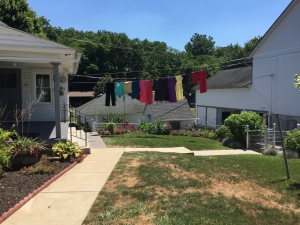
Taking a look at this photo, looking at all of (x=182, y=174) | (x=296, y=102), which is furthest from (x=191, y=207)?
(x=296, y=102)

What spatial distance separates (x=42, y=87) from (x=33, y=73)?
660mm

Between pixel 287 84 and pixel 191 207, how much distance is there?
17435mm

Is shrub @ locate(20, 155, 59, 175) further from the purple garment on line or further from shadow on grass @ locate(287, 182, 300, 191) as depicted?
the purple garment on line

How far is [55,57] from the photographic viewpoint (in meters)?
9.72

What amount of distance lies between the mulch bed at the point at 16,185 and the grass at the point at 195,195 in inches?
55.1

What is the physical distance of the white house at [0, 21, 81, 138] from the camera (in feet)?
31.2

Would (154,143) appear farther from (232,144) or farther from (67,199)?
(67,199)

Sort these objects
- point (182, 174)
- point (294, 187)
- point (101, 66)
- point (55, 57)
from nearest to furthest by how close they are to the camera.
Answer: point (294, 187) → point (182, 174) → point (55, 57) → point (101, 66)

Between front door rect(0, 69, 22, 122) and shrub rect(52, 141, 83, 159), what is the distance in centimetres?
411

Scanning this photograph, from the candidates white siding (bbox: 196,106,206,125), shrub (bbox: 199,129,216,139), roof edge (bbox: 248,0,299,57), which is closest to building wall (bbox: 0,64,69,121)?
shrub (bbox: 199,129,216,139)

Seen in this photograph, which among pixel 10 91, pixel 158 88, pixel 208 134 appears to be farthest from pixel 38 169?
pixel 208 134

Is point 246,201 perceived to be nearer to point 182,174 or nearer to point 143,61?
point 182,174

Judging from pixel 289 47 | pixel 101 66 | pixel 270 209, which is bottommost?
pixel 270 209

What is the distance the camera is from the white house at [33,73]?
9.50 metres
